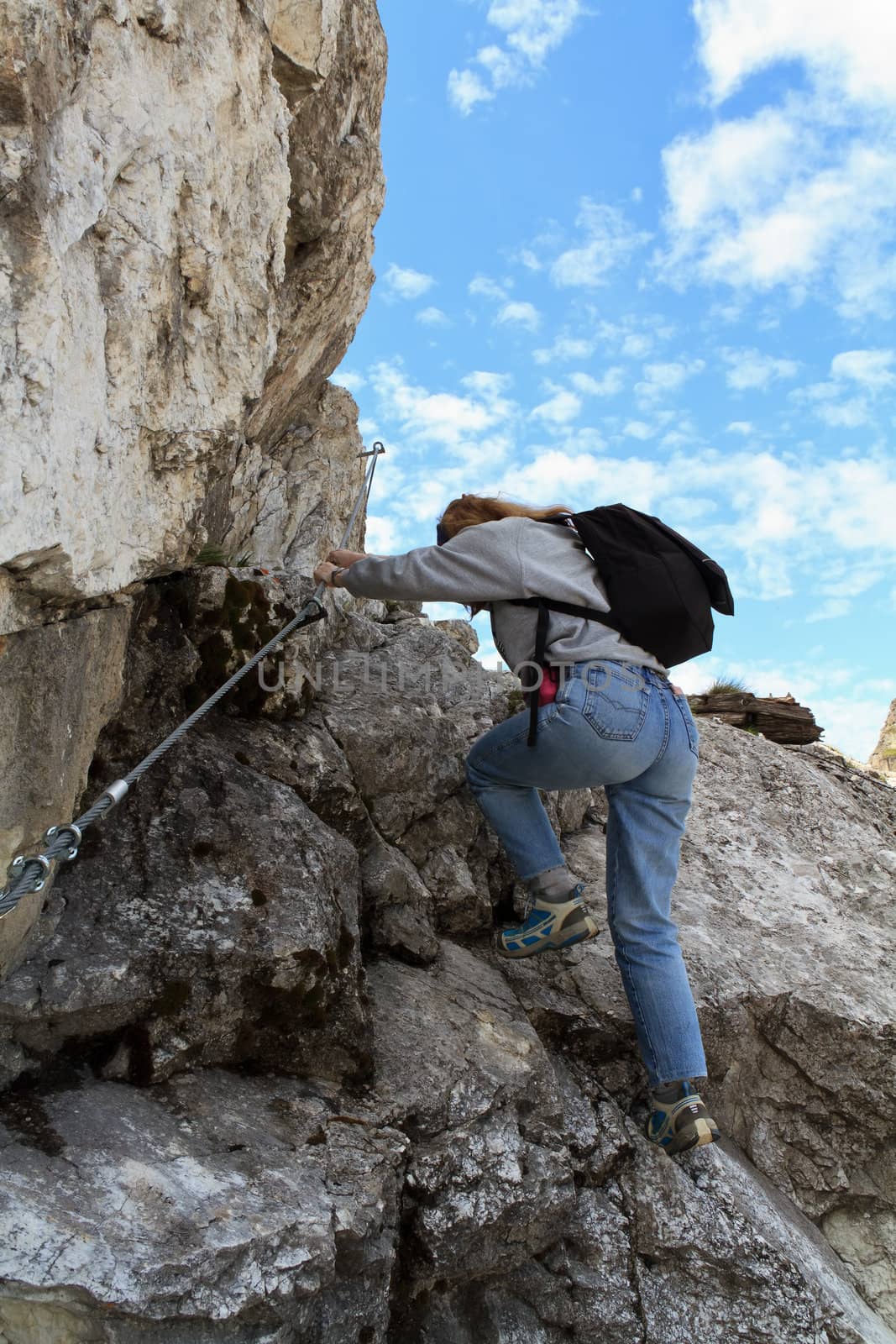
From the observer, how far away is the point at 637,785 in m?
5.68

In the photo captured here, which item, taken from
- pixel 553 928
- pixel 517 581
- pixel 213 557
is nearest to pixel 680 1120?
pixel 553 928

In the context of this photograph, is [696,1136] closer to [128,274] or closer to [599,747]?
[599,747]

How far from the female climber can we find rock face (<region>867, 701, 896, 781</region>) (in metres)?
20.1

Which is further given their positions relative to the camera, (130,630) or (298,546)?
(298,546)

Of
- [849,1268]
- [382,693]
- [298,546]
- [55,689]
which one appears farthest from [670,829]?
[298,546]

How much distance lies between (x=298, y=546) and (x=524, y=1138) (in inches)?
534

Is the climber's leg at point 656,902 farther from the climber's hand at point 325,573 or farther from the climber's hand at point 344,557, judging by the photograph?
the climber's hand at point 325,573

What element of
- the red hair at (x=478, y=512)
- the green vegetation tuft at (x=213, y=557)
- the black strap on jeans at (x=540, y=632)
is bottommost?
the black strap on jeans at (x=540, y=632)

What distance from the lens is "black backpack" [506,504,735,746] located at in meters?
5.45

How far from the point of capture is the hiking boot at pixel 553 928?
6.03 metres

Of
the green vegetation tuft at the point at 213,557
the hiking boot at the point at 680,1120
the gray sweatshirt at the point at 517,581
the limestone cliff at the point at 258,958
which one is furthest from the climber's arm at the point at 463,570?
the hiking boot at the point at 680,1120

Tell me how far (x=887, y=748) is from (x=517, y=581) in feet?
→ 90.1

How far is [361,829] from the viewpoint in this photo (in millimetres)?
6320

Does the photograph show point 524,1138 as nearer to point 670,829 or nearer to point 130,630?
point 670,829
